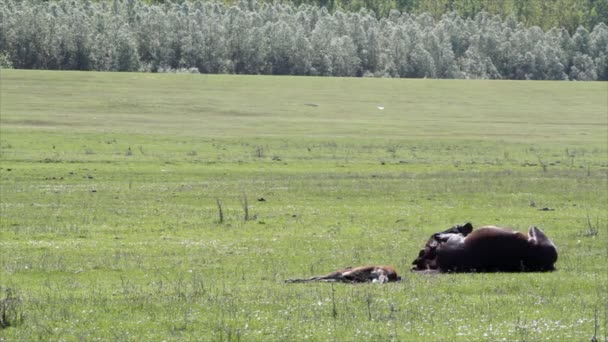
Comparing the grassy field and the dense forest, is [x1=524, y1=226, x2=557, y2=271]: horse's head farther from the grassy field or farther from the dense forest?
the dense forest

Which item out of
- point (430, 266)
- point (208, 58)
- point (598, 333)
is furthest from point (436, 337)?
point (208, 58)

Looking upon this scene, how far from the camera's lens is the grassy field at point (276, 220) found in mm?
11961

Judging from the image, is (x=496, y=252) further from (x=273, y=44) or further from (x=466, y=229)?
(x=273, y=44)

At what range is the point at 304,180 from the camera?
3550 cm

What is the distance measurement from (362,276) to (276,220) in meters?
9.58

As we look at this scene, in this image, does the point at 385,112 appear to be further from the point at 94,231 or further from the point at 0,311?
the point at 0,311

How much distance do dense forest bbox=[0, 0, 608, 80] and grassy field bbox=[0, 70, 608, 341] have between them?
56.9 metres

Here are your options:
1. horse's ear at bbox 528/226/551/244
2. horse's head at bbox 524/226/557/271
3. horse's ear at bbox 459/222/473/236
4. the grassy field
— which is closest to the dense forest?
the grassy field

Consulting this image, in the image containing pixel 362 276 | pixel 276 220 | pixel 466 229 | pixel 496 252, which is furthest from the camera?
pixel 276 220

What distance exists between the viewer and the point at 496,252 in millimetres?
16531

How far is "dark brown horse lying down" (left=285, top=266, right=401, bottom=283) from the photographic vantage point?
50.4ft

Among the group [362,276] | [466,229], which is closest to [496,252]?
[466,229]

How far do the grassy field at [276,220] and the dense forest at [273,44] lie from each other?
56.9 meters

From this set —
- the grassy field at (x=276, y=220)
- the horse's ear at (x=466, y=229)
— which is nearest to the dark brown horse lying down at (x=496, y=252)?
the horse's ear at (x=466, y=229)
